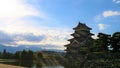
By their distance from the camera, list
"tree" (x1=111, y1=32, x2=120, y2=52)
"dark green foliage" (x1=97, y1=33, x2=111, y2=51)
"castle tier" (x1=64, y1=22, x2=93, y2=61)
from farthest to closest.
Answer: "castle tier" (x1=64, y1=22, x2=93, y2=61) < "dark green foliage" (x1=97, y1=33, x2=111, y2=51) < "tree" (x1=111, y1=32, x2=120, y2=52)

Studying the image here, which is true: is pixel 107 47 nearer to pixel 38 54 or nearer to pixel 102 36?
pixel 102 36

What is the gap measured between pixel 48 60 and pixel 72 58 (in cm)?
2731

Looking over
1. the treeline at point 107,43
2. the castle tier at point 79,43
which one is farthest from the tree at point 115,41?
the castle tier at point 79,43

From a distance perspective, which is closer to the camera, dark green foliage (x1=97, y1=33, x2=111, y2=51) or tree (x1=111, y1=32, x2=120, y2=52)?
tree (x1=111, y1=32, x2=120, y2=52)

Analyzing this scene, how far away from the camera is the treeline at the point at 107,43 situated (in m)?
40.6

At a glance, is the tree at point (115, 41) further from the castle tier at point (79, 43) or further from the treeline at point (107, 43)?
the castle tier at point (79, 43)

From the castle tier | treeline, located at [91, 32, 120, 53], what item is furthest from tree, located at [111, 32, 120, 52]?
the castle tier

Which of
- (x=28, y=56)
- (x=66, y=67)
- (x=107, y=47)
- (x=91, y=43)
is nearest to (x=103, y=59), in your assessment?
(x=107, y=47)

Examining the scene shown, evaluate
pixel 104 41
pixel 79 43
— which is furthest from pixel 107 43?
pixel 79 43

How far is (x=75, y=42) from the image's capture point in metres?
46.1

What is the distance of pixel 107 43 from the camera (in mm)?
41844

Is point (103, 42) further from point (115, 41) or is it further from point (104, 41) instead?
point (115, 41)

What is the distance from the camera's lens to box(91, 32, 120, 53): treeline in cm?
4058

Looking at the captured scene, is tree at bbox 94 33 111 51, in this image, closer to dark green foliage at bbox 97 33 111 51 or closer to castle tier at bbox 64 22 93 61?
dark green foliage at bbox 97 33 111 51
